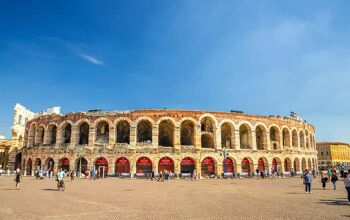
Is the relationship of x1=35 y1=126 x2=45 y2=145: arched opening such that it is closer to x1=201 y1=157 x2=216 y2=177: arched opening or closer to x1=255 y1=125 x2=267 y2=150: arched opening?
x1=201 y1=157 x2=216 y2=177: arched opening

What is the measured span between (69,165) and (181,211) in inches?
1092

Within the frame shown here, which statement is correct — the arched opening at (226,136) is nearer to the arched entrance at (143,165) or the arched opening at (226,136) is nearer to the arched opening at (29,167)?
the arched entrance at (143,165)

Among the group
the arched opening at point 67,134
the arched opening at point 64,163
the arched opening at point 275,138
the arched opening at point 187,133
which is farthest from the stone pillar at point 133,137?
the arched opening at point 275,138

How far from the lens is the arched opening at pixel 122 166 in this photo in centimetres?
3180

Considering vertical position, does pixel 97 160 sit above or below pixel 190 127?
below

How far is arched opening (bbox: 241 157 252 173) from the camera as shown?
34.7 m

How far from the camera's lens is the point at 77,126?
3419cm

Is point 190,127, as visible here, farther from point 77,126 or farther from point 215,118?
point 77,126

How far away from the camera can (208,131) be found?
120ft

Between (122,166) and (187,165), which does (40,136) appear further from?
(187,165)

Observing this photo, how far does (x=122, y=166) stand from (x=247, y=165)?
1662cm

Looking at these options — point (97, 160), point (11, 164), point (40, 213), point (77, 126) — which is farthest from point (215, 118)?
point (11, 164)

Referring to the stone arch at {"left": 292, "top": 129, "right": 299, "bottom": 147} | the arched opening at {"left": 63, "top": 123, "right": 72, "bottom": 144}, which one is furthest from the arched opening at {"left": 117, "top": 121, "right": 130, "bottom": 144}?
the stone arch at {"left": 292, "top": 129, "right": 299, "bottom": 147}

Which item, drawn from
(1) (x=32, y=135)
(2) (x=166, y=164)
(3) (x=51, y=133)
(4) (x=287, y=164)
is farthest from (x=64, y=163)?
(4) (x=287, y=164)
